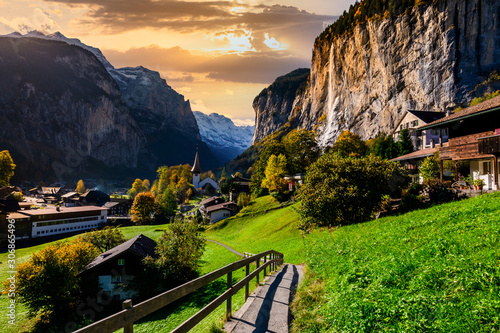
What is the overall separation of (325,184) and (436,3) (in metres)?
95.3

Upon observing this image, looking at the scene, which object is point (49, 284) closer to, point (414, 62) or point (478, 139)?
point (478, 139)

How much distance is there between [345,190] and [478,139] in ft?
39.8

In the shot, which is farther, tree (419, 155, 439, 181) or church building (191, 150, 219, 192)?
church building (191, 150, 219, 192)

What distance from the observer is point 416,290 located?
591cm

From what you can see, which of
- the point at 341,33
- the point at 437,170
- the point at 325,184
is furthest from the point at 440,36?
the point at 325,184

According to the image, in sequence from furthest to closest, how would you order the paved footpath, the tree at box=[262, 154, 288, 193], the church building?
the church building, the tree at box=[262, 154, 288, 193], the paved footpath

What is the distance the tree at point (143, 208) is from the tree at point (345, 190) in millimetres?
71466

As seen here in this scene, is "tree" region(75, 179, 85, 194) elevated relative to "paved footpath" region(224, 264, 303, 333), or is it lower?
lower

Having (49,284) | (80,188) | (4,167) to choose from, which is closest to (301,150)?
(49,284)

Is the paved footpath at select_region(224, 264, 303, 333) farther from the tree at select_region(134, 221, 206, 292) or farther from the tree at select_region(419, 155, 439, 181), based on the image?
the tree at select_region(419, 155, 439, 181)

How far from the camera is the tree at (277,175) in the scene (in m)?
62.0

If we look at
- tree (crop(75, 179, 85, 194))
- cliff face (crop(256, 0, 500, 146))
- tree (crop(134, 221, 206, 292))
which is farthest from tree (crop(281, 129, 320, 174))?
tree (crop(75, 179, 85, 194))

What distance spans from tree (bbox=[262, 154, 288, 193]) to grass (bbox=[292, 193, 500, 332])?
51309 millimetres

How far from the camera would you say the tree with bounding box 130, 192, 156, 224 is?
281 ft
